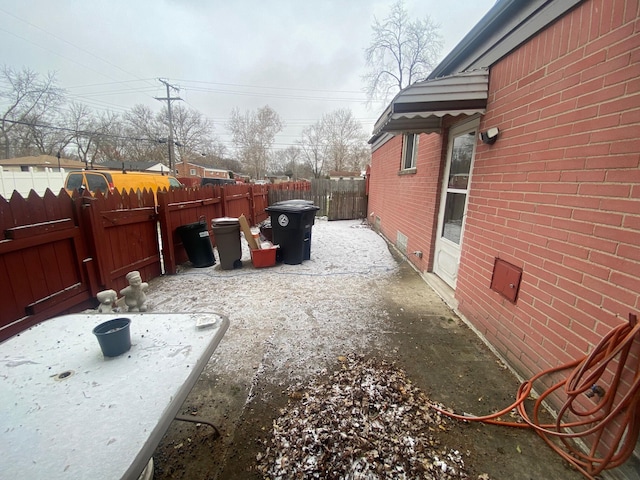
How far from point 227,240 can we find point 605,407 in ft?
16.4

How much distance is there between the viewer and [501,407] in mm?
1946

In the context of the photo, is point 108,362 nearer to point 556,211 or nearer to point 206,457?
point 206,457

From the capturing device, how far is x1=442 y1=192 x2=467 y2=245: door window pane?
353cm

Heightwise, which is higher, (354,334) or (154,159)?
(154,159)

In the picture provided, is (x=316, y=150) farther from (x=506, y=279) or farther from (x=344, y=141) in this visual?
(x=506, y=279)

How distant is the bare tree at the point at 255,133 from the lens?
34.6 m

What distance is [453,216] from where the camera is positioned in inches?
147

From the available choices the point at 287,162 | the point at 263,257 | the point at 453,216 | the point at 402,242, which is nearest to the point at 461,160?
the point at 453,216

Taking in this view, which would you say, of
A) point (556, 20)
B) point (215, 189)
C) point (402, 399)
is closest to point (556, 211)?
point (556, 20)

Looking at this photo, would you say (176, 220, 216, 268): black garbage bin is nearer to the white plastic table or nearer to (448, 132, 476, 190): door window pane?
the white plastic table

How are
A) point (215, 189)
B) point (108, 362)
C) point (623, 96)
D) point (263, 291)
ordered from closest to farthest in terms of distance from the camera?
point (108, 362), point (623, 96), point (263, 291), point (215, 189)

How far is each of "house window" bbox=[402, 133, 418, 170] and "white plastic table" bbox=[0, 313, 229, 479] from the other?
5.46 m

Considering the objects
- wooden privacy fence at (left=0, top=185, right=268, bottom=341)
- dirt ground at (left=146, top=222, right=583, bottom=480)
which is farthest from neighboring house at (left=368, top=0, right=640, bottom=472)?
wooden privacy fence at (left=0, top=185, right=268, bottom=341)

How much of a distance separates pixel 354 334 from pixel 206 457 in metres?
1.69
